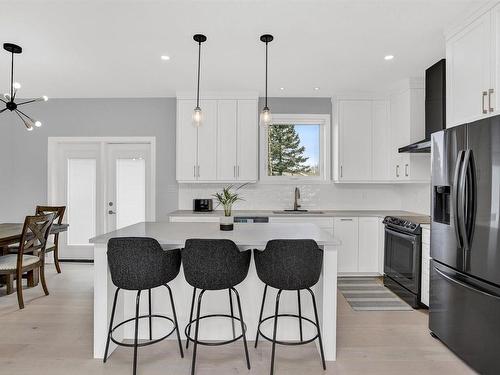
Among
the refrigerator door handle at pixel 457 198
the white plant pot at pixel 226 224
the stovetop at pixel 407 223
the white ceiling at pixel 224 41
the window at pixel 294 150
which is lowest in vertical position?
the stovetop at pixel 407 223

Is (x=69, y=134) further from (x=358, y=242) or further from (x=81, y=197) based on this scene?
(x=358, y=242)

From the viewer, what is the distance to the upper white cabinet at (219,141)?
4.43 meters

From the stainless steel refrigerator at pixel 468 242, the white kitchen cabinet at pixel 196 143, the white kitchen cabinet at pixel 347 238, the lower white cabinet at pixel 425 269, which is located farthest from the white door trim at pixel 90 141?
the stainless steel refrigerator at pixel 468 242

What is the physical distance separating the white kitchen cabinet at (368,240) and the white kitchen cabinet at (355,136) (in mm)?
695

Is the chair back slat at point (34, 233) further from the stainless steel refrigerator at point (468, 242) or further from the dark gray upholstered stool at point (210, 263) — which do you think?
the stainless steel refrigerator at point (468, 242)

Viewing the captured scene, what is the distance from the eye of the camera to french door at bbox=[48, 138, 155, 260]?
4883mm

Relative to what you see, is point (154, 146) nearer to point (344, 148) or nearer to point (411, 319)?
point (344, 148)

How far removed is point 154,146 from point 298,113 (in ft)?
7.48

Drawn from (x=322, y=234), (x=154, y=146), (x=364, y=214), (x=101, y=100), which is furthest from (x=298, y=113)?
(x=101, y=100)

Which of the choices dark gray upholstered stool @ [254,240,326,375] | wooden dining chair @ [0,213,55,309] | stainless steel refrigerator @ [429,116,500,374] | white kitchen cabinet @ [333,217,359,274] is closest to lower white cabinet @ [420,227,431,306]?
stainless steel refrigerator @ [429,116,500,374]

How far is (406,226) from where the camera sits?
3373 millimetres

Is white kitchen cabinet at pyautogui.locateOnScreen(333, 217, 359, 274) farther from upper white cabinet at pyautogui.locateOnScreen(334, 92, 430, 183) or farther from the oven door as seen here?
upper white cabinet at pyautogui.locateOnScreen(334, 92, 430, 183)

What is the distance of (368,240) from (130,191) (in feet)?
11.9

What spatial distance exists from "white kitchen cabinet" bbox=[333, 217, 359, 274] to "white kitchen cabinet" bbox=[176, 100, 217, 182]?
1.86 metres
